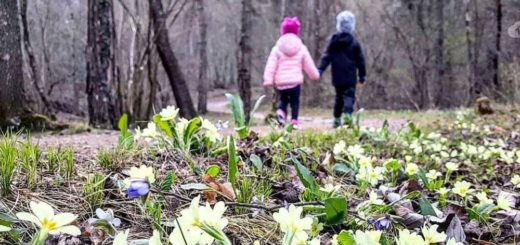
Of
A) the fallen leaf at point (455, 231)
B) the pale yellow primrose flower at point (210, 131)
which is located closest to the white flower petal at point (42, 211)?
the fallen leaf at point (455, 231)

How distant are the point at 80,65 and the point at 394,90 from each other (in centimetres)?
1345

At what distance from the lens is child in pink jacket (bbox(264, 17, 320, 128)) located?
708 centimetres

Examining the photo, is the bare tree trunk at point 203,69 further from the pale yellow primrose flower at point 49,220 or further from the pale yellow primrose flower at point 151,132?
the pale yellow primrose flower at point 49,220

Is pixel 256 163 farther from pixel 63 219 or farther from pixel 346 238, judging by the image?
pixel 63 219

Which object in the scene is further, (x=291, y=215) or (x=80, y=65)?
(x=80, y=65)

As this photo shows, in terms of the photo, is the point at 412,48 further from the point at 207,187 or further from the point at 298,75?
the point at 207,187

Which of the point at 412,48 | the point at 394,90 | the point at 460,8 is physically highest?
the point at 460,8

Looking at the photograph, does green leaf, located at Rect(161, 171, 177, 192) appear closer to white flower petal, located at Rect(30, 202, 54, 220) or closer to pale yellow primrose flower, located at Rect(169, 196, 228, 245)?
pale yellow primrose flower, located at Rect(169, 196, 228, 245)

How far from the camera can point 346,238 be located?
1.32 m

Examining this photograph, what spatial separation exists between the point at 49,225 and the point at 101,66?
22.4ft

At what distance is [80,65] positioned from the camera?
2180 cm

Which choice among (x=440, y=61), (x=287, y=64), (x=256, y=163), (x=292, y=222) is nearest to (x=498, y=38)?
(x=440, y=61)

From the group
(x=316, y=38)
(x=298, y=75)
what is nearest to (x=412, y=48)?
(x=316, y=38)

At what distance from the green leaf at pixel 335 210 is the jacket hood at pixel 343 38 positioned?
5.80 meters
